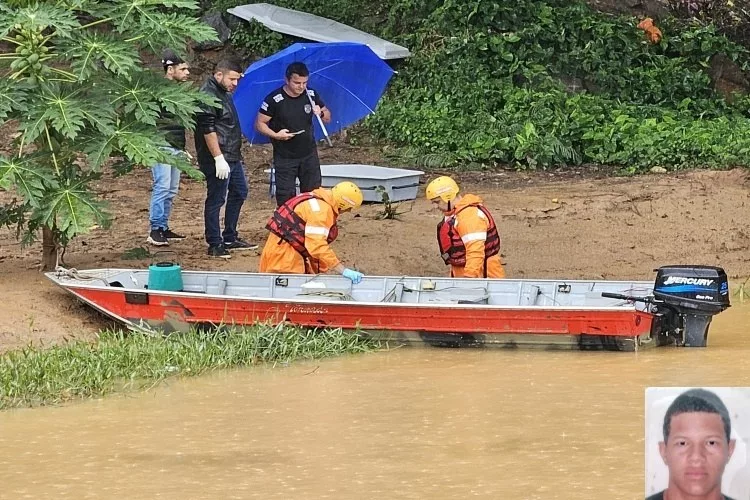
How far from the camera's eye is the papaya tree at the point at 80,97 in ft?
34.0

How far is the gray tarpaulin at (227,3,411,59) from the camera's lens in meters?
18.4

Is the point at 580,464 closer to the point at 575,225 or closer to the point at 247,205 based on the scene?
the point at 575,225

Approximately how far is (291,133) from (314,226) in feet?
6.49

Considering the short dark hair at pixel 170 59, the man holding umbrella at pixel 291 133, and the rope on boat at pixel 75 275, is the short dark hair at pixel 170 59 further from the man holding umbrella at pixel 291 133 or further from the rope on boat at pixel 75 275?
the rope on boat at pixel 75 275

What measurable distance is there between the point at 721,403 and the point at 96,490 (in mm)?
4008

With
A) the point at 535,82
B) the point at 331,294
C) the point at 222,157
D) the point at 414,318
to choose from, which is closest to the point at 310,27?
the point at 535,82

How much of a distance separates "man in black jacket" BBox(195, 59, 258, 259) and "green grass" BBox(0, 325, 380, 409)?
1924 mm

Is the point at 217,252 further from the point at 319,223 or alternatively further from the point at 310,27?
the point at 310,27

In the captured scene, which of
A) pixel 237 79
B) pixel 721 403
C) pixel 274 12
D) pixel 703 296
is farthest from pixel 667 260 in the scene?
pixel 721 403

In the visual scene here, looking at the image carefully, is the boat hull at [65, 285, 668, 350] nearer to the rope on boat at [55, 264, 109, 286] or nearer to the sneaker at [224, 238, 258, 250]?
the rope on boat at [55, 264, 109, 286]

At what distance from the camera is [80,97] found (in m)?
10.6

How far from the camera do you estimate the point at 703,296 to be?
979 cm

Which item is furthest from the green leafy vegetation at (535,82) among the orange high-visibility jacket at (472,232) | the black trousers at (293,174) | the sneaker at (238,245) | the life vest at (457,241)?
the orange high-visibility jacket at (472,232)

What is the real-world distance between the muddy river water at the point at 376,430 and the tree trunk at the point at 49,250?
8.12 ft
